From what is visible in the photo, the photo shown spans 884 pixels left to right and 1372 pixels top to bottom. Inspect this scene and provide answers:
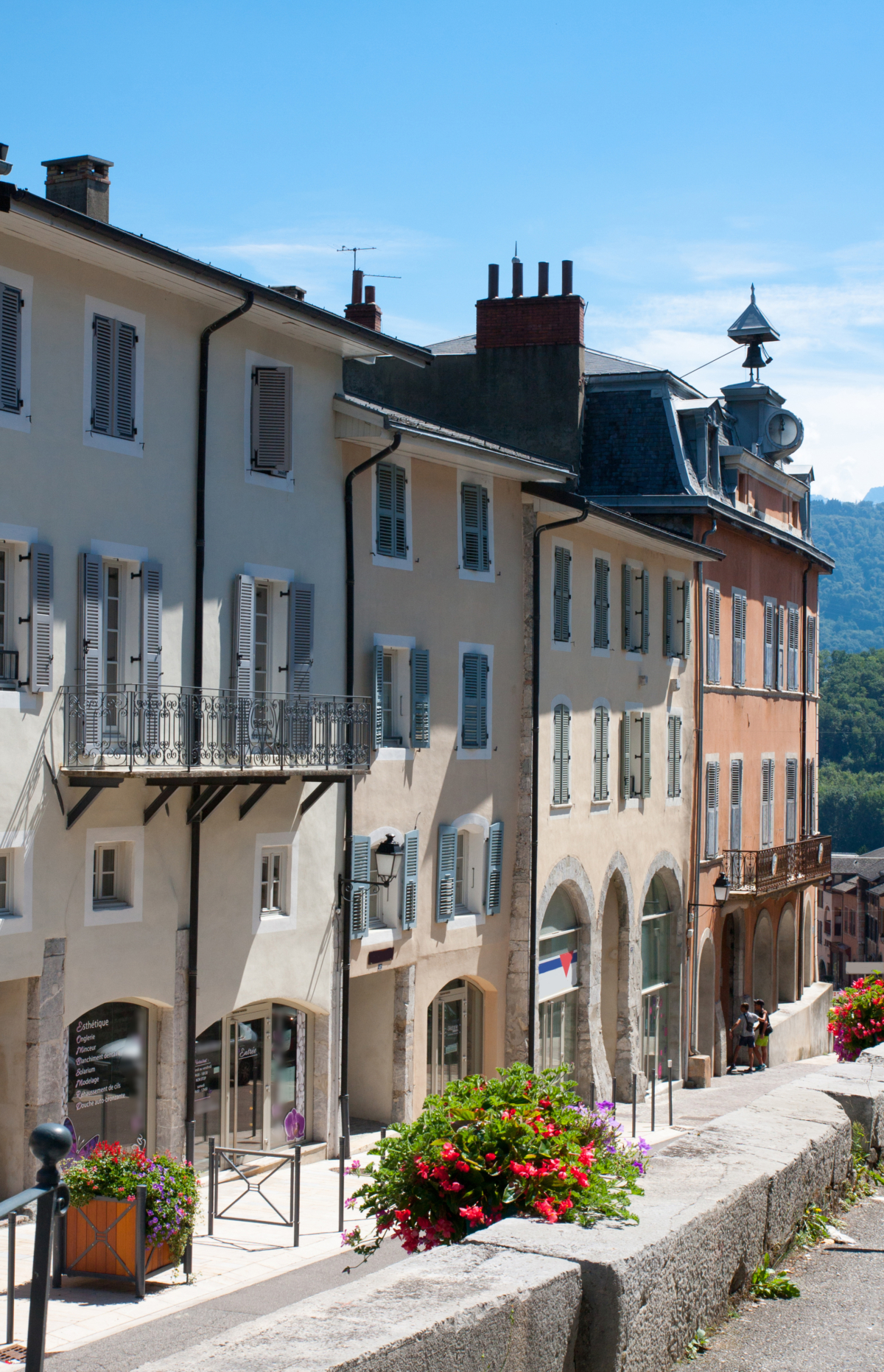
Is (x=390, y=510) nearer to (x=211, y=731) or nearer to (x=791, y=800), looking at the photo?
(x=211, y=731)

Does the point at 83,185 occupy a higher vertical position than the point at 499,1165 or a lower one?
higher

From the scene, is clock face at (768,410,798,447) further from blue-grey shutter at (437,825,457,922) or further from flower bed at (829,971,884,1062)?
flower bed at (829,971,884,1062)

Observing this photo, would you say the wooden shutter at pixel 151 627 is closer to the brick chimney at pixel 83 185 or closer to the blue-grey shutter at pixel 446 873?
the brick chimney at pixel 83 185

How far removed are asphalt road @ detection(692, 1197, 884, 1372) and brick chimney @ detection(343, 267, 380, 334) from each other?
89.6 ft

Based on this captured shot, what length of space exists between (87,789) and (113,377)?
15.5 ft

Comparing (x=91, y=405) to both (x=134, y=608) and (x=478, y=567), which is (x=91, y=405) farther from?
(x=478, y=567)

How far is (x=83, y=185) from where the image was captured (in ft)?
63.3

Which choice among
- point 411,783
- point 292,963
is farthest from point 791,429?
point 292,963

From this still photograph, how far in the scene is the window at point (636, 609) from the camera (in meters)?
31.5

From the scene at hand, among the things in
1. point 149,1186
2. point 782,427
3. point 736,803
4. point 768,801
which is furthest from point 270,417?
point 768,801

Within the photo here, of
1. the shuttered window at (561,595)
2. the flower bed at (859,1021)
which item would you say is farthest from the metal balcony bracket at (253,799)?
the shuttered window at (561,595)

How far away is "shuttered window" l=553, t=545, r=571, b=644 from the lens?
91.4 ft

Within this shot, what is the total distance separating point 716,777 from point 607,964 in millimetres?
7015

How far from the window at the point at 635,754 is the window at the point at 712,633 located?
433cm
